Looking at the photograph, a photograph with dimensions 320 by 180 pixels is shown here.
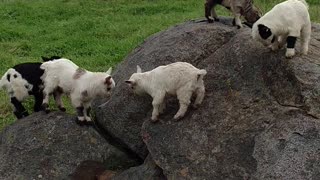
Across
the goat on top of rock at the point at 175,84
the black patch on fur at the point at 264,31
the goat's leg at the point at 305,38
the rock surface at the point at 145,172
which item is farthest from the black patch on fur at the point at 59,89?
the goat's leg at the point at 305,38

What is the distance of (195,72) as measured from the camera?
23.4 feet

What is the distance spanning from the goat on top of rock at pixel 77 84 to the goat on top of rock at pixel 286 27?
2.16 meters

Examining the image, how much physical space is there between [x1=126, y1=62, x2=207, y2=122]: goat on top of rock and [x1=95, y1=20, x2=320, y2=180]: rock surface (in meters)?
0.17

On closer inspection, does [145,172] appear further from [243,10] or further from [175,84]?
[243,10]

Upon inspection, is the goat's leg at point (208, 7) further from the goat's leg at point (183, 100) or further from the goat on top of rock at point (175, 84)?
the goat's leg at point (183, 100)

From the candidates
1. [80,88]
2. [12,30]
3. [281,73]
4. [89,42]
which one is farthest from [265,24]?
[12,30]

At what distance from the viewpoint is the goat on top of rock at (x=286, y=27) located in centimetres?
714

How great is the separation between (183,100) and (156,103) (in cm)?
38

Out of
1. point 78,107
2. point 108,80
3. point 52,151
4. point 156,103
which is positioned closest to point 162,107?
point 156,103

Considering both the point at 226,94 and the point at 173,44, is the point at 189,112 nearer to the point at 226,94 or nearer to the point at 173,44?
the point at 226,94

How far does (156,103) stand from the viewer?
730cm

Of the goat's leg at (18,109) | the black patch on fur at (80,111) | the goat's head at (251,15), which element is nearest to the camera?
the black patch on fur at (80,111)

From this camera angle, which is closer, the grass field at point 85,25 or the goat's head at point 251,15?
the goat's head at point 251,15

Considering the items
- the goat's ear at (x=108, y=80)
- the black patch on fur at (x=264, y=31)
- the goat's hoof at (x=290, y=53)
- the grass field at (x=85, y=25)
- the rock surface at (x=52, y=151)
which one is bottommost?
the grass field at (x=85, y=25)
